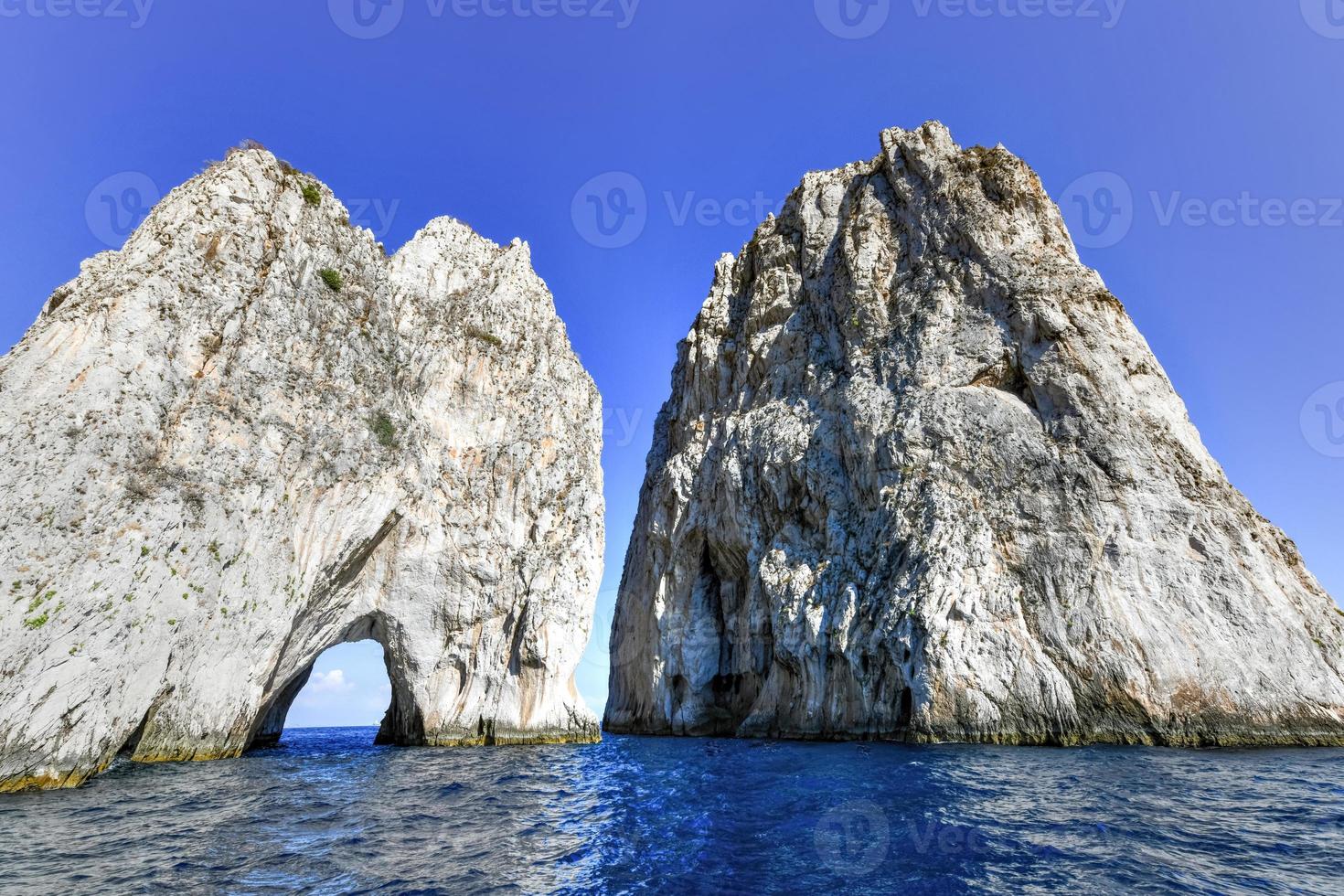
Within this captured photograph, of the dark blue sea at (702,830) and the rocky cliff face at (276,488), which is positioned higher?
the rocky cliff face at (276,488)

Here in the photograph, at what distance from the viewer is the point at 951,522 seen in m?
33.1

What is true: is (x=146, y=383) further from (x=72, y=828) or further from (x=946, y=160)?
(x=946, y=160)

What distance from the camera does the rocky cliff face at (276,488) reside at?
1675 cm

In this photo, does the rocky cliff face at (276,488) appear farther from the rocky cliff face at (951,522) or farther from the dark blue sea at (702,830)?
the rocky cliff face at (951,522)

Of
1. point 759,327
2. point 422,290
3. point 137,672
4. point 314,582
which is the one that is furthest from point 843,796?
point 759,327

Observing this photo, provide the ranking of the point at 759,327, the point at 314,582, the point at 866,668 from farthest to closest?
the point at 759,327 → the point at 866,668 → the point at 314,582

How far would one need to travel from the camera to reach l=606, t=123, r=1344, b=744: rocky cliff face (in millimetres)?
27484

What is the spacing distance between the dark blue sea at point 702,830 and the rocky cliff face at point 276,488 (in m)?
3.47

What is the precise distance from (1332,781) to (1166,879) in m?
12.0

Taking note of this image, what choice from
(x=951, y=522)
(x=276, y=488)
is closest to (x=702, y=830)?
(x=276, y=488)

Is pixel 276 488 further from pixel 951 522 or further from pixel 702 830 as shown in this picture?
pixel 951 522

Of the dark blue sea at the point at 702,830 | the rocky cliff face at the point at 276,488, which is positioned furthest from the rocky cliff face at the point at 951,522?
the rocky cliff face at the point at 276,488

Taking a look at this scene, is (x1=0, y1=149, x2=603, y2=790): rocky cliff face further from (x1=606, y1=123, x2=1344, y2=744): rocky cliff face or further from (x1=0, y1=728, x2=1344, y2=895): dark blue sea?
(x1=606, y1=123, x2=1344, y2=744): rocky cliff face

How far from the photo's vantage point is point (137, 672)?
17.7 metres
